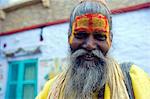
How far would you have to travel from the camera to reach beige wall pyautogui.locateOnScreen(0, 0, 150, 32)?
4.90 m

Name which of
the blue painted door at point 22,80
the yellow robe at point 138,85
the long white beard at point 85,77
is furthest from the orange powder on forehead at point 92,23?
the blue painted door at point 22,80

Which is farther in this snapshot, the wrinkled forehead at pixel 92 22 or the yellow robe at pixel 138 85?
the wrinkled forehead at pixel 92 22

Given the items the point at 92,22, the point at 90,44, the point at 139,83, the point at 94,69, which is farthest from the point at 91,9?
the point at 139,83

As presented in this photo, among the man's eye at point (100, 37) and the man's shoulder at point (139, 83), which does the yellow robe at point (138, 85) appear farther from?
the man's eye at point (100, 37)

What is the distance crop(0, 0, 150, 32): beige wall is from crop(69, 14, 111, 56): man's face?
106 inches

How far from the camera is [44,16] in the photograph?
511 centimetres

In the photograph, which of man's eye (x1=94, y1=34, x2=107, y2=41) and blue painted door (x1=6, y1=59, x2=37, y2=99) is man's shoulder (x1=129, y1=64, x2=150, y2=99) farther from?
blue painted door (x1=6, y1=59, x2=37, y2=99)

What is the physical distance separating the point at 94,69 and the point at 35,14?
3.71 meters

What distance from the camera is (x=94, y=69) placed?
1.68 meters

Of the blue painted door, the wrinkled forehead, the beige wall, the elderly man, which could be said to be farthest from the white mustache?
the blue painted door

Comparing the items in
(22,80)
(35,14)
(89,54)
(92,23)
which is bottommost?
(22,80)

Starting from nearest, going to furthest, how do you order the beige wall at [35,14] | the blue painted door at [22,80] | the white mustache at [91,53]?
the white mustache at [91,53] < the beige wall at [35,14] < the blue painted door at [22,80]

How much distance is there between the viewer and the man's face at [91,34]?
168 cm

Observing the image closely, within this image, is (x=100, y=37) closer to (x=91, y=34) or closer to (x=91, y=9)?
(x=91, y=34)
